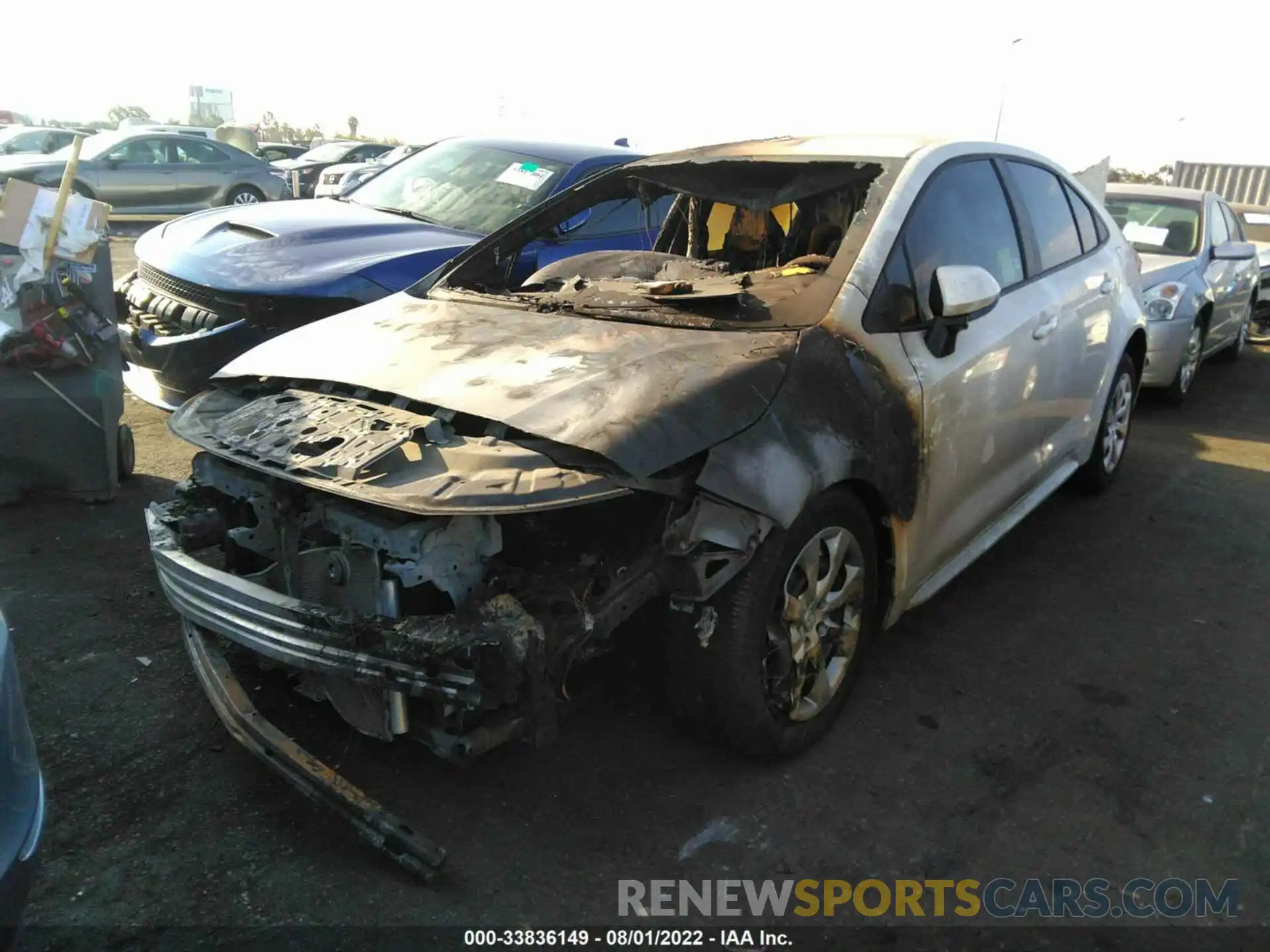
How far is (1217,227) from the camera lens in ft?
27.9

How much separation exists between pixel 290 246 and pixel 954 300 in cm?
371

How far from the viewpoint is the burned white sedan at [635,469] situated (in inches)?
95.3

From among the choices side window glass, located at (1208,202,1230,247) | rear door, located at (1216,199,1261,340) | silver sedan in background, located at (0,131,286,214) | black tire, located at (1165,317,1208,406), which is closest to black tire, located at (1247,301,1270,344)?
rear door, located at (1216,199,1261,340)

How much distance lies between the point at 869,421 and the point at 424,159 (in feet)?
16.3

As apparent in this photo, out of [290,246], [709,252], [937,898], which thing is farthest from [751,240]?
[937,898]

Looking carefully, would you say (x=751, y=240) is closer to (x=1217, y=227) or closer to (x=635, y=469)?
(x=635, y=469)

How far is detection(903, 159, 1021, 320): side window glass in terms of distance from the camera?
334cm

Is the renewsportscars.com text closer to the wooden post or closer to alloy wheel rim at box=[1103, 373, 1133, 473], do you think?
alloy wheel rim at box=[1103, 373, 1133, 473]

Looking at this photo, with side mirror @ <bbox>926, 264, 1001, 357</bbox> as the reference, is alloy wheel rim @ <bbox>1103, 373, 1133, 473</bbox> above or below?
below

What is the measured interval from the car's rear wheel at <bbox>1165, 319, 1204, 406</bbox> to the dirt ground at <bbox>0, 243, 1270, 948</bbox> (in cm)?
397

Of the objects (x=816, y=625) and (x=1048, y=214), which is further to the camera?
(x=1048, y=214)

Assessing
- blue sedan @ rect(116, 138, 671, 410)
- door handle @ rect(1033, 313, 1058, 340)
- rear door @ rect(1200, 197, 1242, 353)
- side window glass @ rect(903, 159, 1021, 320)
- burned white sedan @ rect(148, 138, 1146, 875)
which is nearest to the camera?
burned white sedan @ rect(148, 138, 1146, 875)

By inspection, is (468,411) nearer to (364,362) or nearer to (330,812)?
(364,362)

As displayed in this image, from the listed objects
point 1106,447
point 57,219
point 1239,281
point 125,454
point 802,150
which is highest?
point 802,150
